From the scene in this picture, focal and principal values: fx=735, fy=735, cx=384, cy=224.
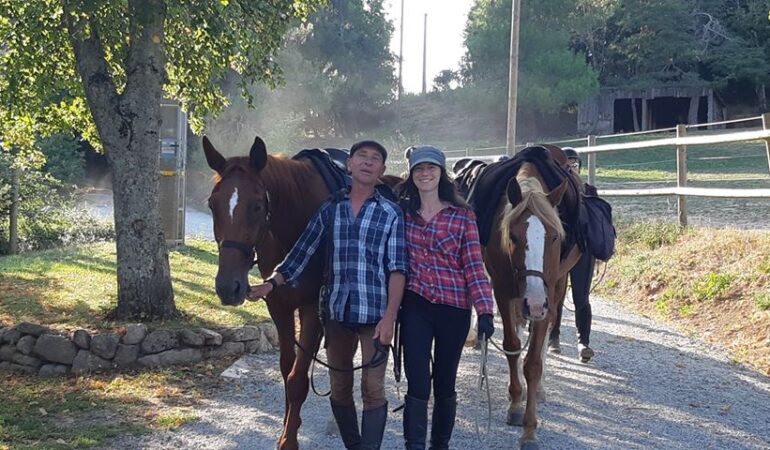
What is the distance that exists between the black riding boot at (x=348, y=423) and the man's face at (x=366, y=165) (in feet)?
3.85

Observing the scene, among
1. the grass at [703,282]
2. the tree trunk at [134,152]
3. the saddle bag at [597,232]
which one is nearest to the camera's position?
the saddle bag at [597,232]

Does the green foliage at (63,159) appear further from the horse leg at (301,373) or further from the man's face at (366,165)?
the man's face at (366,165)

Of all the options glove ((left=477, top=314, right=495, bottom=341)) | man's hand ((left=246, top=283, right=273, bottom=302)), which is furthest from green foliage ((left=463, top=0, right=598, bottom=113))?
man's hand ((left=246, top=283, right=273, bottom=302))

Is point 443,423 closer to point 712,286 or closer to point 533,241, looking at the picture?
point 533,241

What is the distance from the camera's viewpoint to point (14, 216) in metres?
13.9

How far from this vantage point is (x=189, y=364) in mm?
6473

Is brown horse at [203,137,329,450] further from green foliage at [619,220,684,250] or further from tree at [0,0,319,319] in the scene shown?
green foliage at [619,220,684,250]

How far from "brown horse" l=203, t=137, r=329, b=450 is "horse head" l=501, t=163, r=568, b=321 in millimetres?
1157

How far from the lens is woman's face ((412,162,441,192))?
12.1 feet

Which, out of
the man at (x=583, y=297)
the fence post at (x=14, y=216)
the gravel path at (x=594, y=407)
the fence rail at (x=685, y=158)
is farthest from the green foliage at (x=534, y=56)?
the man at (x=583, y=297)

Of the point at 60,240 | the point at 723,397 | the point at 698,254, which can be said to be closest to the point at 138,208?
→ the point at 723,397

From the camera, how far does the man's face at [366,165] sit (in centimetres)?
367

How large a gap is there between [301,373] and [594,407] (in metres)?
2.33

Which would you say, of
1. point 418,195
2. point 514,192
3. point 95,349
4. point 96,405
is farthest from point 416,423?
point 95,349
